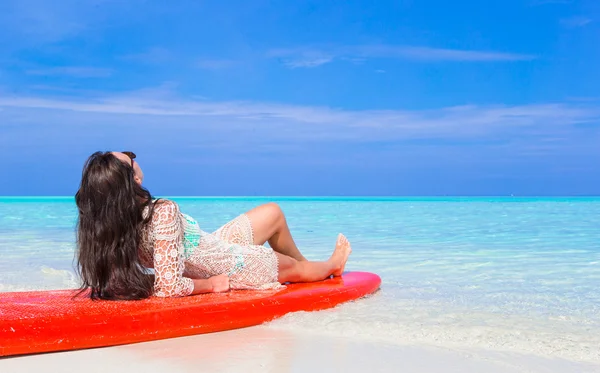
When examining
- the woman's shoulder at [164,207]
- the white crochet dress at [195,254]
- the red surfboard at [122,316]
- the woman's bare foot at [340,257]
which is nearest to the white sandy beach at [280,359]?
the red surfboard at [122,316]

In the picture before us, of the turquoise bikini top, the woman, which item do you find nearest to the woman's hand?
the woman

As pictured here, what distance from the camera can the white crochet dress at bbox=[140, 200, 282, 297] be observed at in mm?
2859

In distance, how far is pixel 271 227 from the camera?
368 cm

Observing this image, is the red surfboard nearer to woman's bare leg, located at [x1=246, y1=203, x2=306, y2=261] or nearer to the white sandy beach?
the white sandy beach

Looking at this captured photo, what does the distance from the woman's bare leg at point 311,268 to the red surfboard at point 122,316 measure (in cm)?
27

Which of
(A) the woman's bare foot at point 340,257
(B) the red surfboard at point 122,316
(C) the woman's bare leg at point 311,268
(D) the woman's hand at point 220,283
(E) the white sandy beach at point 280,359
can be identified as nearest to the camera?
(E) the white sandy beach at point 280,359

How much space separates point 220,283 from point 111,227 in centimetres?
72

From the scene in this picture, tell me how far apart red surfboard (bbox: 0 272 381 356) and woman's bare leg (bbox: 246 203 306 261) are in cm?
38

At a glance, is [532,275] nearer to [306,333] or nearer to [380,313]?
[380,313]

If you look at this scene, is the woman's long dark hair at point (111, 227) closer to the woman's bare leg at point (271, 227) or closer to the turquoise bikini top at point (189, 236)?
the turquoise bikini top at point (189, 236)

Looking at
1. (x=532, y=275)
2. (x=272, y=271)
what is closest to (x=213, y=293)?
(x=272, y=271)

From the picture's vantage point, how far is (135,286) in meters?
3.00

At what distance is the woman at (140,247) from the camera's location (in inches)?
111

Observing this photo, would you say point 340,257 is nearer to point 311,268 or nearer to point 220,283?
point 311,268
